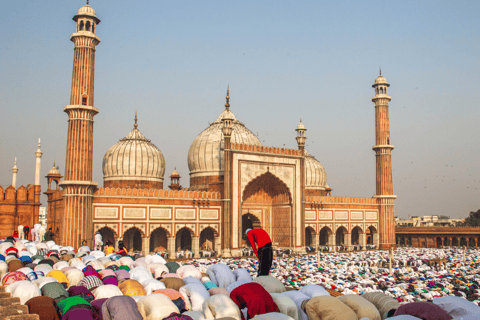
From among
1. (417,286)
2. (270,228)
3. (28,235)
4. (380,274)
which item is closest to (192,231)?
(270,228)

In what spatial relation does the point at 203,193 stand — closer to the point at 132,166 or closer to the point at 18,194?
the point at 132,166

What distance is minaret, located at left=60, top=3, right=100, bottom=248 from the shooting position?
22.4 metres

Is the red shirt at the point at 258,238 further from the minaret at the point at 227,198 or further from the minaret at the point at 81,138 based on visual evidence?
the minaret at the point at 227,198

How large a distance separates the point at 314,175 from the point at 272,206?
8392 mm

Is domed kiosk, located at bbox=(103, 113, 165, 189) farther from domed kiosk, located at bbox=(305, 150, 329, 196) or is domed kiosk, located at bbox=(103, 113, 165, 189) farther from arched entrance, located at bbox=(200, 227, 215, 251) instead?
domed kiosk, located at bbox=(305, 150, 329, 196)

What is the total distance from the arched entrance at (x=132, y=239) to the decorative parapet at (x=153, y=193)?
2833 millimetres

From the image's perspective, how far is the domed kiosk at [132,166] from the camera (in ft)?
97.0

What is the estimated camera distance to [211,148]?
31.9 metres

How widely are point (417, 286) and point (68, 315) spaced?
11459 millimetres

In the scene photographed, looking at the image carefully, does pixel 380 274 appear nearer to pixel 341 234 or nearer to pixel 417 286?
pixel 417 286

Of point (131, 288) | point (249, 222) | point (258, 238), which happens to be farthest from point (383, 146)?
point (131, 288)

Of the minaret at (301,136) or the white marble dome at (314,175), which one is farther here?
the white marble dome at (314,175)

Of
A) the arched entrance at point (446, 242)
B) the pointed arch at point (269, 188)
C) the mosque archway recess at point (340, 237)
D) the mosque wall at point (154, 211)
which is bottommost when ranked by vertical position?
the arched entrance at point (446, 242)

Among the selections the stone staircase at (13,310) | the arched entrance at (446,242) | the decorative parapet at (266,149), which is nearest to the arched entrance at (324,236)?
the decorative parapet at (266,149)
